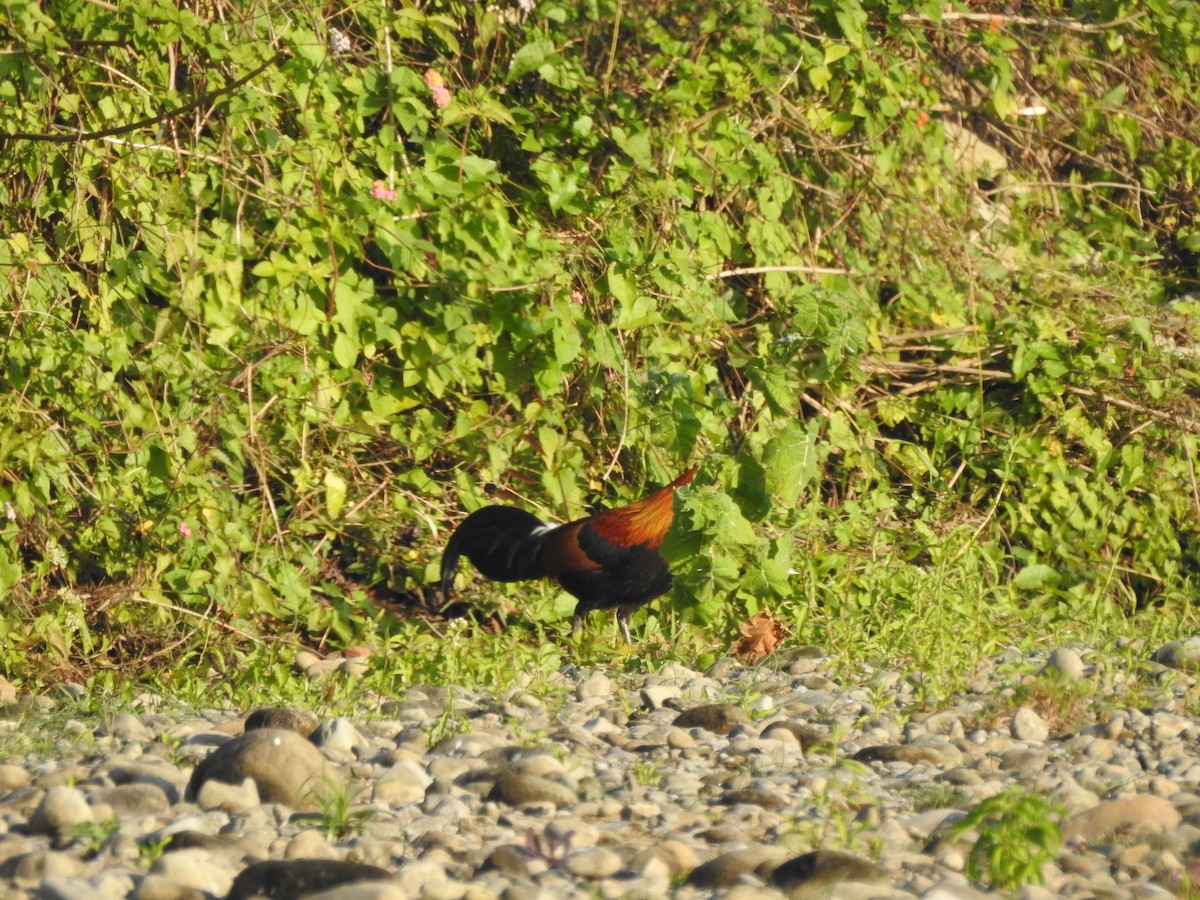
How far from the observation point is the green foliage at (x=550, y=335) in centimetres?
504

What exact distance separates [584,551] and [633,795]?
228 cm

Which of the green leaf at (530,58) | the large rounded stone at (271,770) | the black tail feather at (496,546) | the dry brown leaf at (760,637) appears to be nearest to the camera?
the large rounded stone at (271,770)

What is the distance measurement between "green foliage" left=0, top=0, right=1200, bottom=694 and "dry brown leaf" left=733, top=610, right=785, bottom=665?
4.0 inches

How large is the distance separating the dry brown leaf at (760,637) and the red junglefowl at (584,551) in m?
0.35

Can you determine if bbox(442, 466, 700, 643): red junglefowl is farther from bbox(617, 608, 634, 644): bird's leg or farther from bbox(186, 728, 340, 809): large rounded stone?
bbox(186, 728, 340, 809): large rounded stone

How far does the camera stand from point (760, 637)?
541 cm

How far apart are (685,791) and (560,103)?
4012 mm

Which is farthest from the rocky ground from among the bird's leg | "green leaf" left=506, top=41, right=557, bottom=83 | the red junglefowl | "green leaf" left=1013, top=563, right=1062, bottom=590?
"green leaf" left=506, top=41, right=557, bottom=83

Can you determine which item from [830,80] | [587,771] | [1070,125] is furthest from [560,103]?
[587,771]

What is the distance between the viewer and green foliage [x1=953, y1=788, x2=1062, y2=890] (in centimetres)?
258

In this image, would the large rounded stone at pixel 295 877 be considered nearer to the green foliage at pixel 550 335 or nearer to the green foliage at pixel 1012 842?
the green foliage at pixel 1012 842

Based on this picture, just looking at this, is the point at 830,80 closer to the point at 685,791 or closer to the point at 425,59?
the point at 425,59

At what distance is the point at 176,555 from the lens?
5.11 meters

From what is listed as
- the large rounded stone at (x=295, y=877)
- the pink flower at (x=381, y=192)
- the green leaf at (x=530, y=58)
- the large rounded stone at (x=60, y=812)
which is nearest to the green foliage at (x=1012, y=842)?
the large rounded stone at (x=295, y=877)
